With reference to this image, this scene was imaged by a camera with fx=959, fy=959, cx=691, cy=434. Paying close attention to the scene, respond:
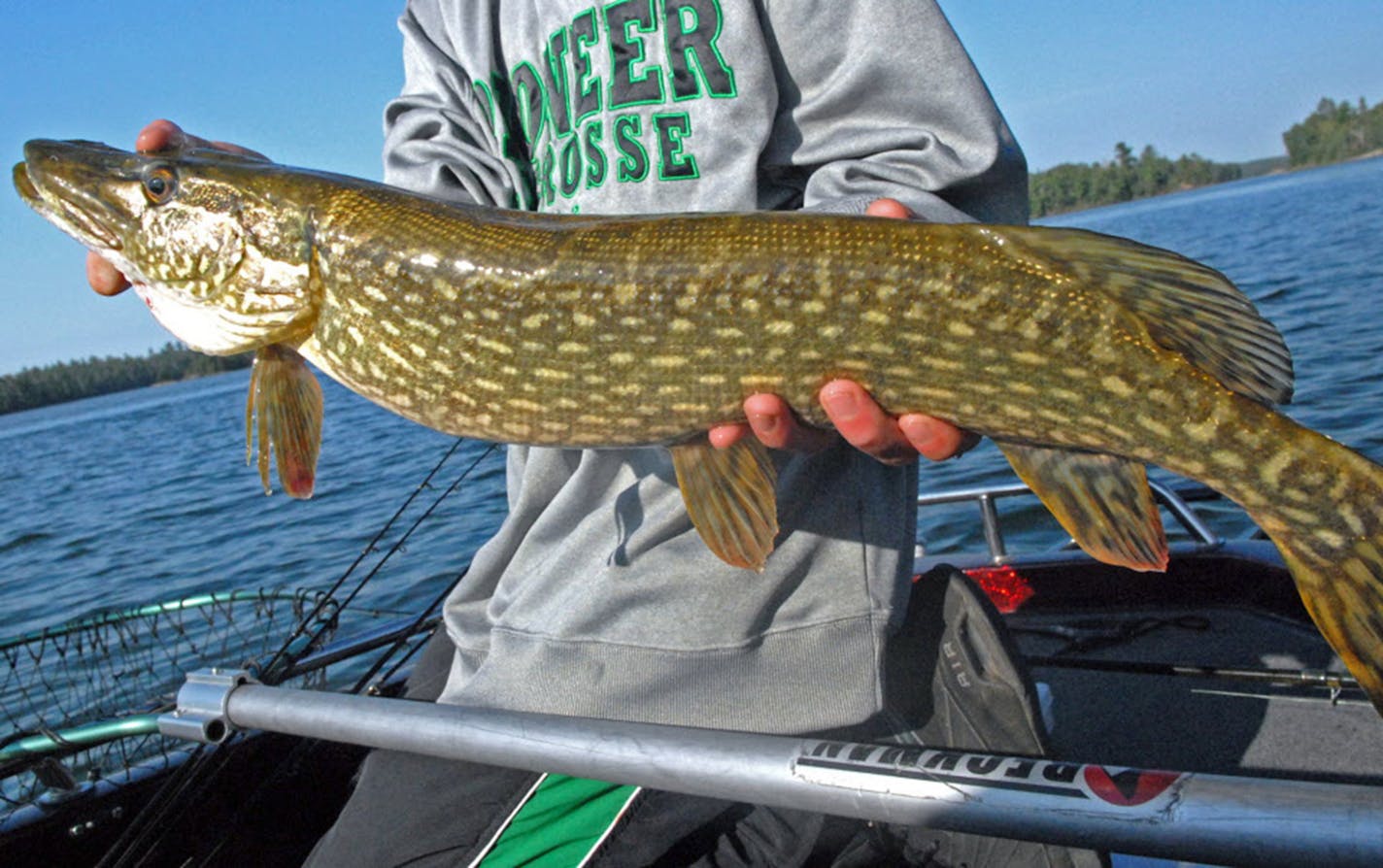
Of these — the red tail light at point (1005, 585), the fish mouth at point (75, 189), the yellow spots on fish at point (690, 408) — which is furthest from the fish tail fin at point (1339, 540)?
the fish mouth at point (75, 189)

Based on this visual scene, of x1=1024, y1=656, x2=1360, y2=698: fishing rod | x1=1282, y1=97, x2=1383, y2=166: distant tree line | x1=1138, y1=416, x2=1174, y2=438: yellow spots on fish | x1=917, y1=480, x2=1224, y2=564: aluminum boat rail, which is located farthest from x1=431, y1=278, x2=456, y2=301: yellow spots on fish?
x1=1282, y1=97, x2=1383, y2=166: distant tree line

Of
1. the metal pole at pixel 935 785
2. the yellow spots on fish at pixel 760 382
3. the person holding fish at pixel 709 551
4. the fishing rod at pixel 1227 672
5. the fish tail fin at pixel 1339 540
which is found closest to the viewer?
the metal pole at pixel 935 785

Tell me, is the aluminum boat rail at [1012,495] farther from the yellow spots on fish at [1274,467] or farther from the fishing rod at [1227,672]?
the yellow spots on fish at [1274,467]

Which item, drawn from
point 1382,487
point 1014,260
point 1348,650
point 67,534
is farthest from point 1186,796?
point 67,534

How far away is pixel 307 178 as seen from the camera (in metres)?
2.06

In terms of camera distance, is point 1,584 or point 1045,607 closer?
point 1045,607

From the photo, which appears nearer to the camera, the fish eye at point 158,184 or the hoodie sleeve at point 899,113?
the hoodie sleeve at point 899,113

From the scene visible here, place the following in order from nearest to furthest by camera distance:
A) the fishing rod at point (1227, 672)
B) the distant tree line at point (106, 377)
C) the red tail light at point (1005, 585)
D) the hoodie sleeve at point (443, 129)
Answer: the hoodie sleeve at point (443, 129)
the fishing rod at point (1227, 672)
the red tail light at point (1005, 585)
the distant tree line at point (106, 377)

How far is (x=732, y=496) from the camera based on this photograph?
1.78 metres

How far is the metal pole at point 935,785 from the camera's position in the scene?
1121 mm

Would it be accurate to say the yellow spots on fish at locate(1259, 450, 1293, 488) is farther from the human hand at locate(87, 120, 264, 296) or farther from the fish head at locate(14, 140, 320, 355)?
the human hand at locate(87, 120, 264, 296)

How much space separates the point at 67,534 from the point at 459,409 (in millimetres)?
13307

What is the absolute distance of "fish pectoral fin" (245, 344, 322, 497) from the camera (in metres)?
2.02

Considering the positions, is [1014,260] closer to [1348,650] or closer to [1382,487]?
[1382,487]
